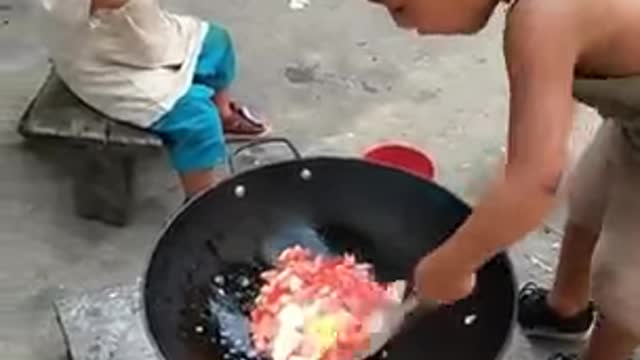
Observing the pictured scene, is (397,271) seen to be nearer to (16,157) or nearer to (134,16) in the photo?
(134,16)

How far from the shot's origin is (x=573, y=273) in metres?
1.87

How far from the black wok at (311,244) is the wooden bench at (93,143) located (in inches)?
12.2

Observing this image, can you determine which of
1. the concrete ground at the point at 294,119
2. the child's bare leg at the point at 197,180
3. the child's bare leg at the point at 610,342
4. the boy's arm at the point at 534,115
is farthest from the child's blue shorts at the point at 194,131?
the boy's arm at the point at 534,115

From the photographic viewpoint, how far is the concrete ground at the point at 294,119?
79.0 inches

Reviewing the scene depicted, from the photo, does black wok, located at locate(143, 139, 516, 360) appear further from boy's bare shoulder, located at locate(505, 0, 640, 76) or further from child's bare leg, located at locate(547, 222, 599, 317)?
boy's bare shoulder, located at locate(505, 0, 640, 76)

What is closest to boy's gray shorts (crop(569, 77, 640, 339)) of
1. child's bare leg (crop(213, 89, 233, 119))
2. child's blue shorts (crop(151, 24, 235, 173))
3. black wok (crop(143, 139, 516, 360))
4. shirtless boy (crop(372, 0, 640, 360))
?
shirtless boy (crop(372, 0, 640, 360))

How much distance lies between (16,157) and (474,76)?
2.41ft

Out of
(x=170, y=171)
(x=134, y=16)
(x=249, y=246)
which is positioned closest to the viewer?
(x=249, y=246)

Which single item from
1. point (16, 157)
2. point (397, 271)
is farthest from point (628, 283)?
point (16, 157)

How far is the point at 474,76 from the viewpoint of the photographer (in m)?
2.33

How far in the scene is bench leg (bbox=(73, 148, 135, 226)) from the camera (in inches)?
80.8

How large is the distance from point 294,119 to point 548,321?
1.80 ft

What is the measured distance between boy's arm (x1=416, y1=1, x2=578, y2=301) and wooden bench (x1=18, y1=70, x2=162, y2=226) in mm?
777

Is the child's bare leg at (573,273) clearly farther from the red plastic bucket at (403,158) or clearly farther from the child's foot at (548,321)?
the red plastic bucket at (403,158)
